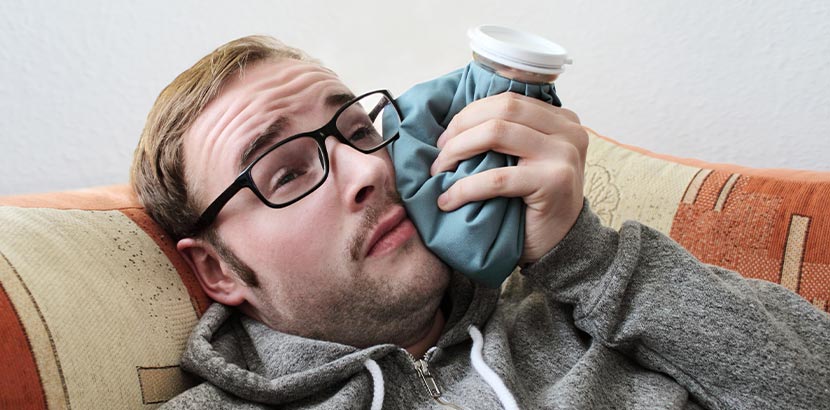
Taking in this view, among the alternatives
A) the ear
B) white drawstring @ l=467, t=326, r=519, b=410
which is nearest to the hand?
white drawstring @ l=467, t=326, r=519, b=410

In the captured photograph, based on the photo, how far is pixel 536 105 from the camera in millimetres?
942

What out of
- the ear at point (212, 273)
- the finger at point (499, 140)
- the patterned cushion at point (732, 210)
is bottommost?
the ear at point (212, 273)

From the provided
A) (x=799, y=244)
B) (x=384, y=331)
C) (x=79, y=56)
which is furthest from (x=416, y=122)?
(x=79, y=56)

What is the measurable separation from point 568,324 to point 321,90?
550 millimetres

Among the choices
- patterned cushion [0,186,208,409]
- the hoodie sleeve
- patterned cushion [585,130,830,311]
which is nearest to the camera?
patterned cushion [0,186,208,409]

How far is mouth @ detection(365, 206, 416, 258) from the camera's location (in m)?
0.94

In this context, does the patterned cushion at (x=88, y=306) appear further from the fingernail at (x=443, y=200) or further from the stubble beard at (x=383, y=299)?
the fingernail at (x=443, y=200)

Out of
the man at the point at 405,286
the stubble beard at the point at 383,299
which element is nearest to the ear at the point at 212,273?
the man at the point at 405,286

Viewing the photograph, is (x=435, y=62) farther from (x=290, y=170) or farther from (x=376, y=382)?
(x=376, y=382)

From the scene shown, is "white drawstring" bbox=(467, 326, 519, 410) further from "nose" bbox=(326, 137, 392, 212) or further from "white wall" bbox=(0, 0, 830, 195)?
"white wall" bbox=(0, 0, 830, 195)

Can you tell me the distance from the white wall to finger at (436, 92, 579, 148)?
3.12 ft

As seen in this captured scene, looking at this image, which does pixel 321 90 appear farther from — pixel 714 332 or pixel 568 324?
pixel 714 332

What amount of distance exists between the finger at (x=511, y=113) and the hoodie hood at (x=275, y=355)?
0.30m

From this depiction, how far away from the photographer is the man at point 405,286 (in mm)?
876
